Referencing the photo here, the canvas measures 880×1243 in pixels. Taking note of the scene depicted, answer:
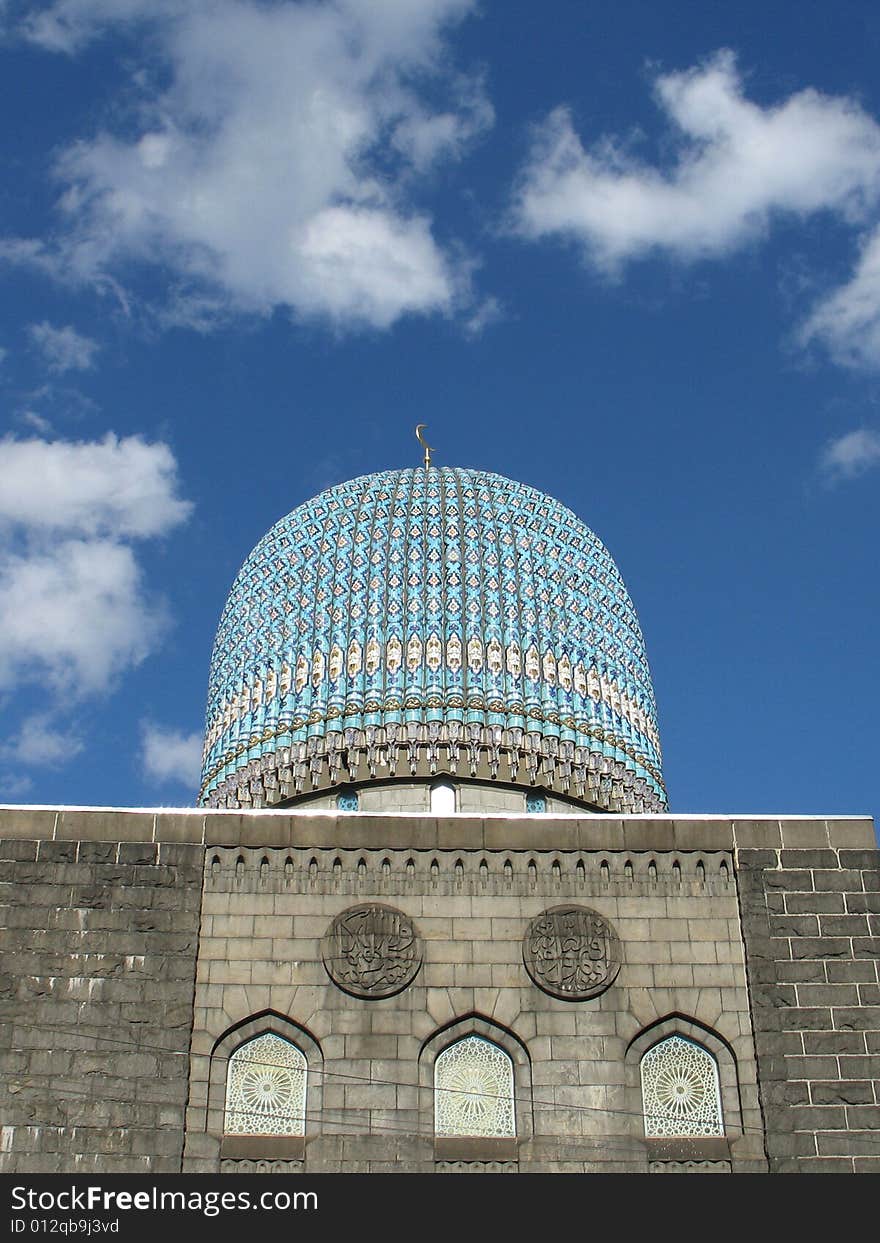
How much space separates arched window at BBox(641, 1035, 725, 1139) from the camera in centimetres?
1163

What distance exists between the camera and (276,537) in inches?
733

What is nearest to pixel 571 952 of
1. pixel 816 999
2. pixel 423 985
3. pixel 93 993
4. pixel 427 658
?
pixel 423 985

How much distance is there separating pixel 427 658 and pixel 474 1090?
5.96 metres

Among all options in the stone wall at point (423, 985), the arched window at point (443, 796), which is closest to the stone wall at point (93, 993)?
the stone wall at point (423, 985)

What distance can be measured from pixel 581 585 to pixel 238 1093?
8506 millimetres

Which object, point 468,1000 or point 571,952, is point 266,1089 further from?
point 571,952

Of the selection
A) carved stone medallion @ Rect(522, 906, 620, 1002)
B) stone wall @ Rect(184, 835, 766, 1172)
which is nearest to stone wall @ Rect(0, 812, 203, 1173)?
stone wall @ Rect(184, 835, 766, 1172)

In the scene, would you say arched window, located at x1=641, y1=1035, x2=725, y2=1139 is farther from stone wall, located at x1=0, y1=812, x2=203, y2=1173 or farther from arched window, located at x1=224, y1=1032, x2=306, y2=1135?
stone wall, located at x1=0, y1=812, x2=203, y2=1173

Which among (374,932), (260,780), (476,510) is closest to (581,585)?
(476,510)

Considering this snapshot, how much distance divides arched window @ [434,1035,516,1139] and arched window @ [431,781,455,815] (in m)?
4.05

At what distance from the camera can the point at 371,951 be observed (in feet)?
39.7

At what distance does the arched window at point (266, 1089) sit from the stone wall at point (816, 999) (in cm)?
378

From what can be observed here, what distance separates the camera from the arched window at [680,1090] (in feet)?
38.2
